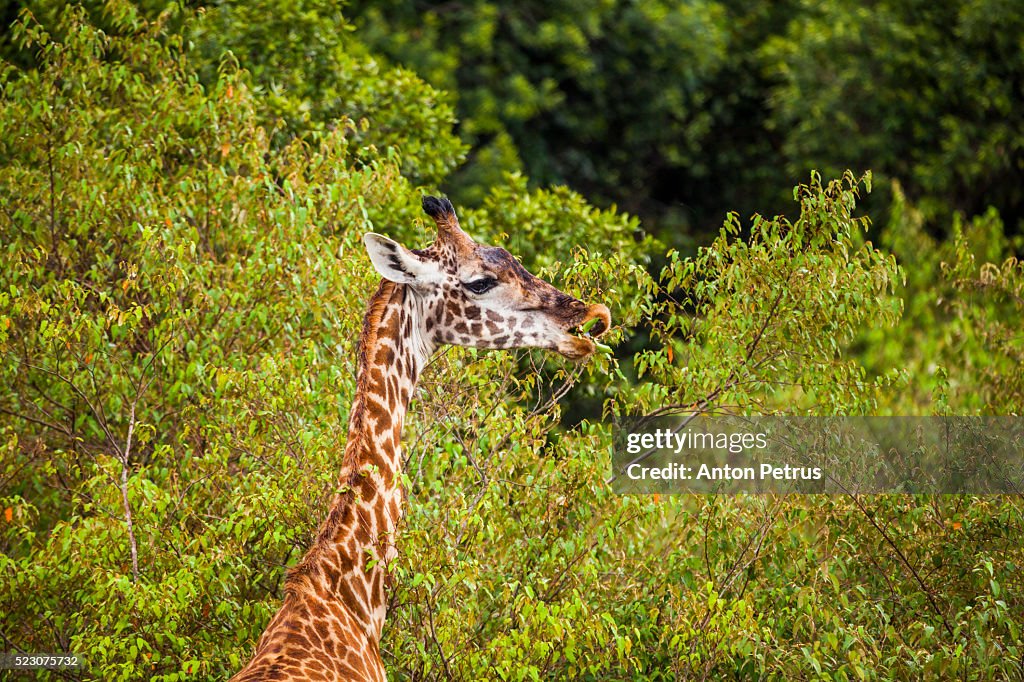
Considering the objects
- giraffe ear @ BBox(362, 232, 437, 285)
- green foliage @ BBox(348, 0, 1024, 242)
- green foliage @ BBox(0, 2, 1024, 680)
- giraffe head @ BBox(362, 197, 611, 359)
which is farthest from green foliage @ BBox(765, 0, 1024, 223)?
giraffe ear @ BBox(362, 232, 437, 285)

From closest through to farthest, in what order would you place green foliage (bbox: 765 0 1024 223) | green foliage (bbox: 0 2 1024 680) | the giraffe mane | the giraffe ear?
the giraffe mane < the giraffe ear < green foliage (bbox: 0 2 1024 680) < green foliage (bbox: 765 0 1024 223)

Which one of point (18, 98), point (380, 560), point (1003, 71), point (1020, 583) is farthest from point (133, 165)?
point (1003, 71)

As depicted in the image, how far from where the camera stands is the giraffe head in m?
6.84

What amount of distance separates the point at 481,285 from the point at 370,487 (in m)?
1.18

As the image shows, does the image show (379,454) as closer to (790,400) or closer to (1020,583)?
(790,400)

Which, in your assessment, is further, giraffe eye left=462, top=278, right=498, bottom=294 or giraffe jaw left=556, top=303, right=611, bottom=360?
giraffe eye left=462, top=278, right=498, bottom=294

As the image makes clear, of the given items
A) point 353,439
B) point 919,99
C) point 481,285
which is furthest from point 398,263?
point 919,99

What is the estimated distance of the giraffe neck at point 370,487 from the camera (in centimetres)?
623

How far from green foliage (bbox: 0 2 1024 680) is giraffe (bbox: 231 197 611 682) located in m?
0.26

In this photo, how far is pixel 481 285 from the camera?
6898 millimetres

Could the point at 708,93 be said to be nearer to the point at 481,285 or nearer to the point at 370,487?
the point at 481,285

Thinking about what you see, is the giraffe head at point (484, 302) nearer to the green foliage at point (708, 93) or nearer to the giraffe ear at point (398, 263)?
the giraffe ear at point (398, 263)

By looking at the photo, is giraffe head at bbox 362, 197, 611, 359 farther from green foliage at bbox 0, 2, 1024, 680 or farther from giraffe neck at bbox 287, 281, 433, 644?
green foliage at bbox 0, 2, 1024, 680

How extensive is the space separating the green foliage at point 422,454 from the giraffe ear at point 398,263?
36.2 inches
